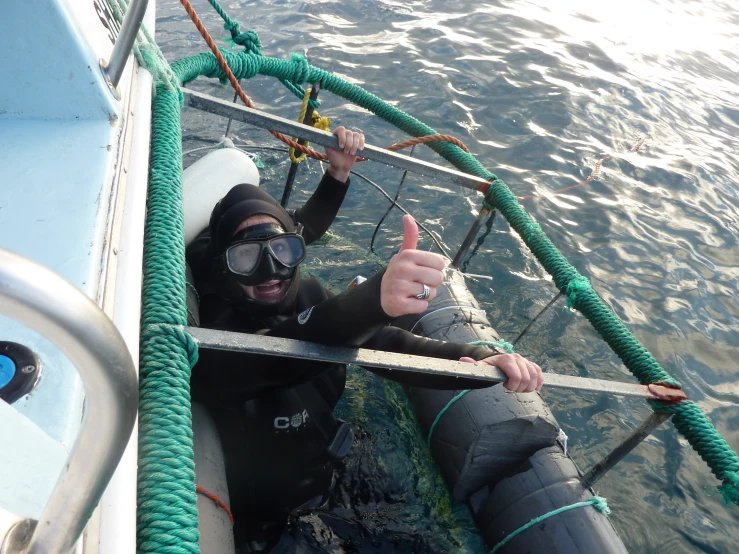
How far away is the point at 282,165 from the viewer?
573 centimetres

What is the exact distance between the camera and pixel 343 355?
1.73 m

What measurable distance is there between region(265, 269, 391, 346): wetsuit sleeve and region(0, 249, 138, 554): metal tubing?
3.99ft

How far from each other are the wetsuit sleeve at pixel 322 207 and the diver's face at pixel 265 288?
102cm

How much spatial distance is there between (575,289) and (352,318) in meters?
1.74

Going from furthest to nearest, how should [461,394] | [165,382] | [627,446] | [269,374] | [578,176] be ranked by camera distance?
1. [578,176]
2. [461,394]
3. [627,446]
4. [269,374]
5. [165,382]

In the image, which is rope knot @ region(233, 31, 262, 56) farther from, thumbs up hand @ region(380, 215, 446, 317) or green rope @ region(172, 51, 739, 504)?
thumbs up hand @ region(380, 215, 446, 317)

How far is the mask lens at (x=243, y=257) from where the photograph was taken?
2.46 m

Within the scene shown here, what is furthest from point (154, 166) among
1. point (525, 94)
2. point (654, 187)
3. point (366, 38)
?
point (366, 38)

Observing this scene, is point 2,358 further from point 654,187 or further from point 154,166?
point 654,187

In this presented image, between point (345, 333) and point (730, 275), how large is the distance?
204 inches

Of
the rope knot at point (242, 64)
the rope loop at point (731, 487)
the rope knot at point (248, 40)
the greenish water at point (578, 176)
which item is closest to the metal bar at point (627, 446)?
the rope loop at point (731, 487)

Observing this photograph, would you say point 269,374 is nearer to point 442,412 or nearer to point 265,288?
point 265,288

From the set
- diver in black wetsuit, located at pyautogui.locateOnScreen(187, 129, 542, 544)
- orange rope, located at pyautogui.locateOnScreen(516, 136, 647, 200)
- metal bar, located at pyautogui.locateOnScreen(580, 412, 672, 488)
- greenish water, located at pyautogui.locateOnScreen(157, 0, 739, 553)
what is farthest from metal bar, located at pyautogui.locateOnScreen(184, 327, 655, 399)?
orange rope, located at pyautogui.locateOnScreen(516, 136, 647, 200)

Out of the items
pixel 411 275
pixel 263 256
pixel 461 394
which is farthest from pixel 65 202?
pixel 461 394
